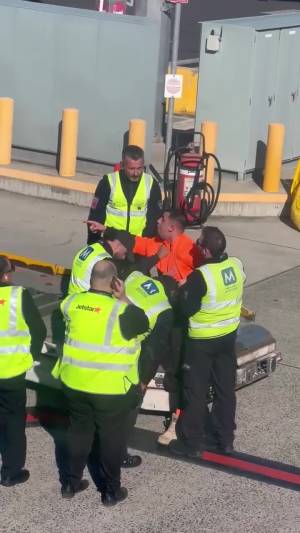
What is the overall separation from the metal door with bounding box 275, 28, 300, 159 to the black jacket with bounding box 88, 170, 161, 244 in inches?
270

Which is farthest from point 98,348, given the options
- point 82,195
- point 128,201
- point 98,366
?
point 82,195

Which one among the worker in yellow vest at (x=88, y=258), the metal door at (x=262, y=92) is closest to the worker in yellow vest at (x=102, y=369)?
the worker in yellow vest at (x=88, y=258)

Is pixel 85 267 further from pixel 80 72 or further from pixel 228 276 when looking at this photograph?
pixel 80 72

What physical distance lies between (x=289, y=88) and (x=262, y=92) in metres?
0.95

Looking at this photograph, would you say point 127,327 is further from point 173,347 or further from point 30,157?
point 30,157

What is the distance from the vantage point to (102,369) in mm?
6801

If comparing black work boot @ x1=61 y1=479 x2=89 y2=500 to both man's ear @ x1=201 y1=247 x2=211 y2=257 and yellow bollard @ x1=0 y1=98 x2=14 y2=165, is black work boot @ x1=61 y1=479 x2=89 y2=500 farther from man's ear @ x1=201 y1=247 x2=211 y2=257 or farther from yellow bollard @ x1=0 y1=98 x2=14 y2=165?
yellow bollard @ x1=0 y1=98 x2=14 y2=165

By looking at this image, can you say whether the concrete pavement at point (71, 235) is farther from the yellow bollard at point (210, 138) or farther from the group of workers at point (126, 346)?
the group of workers at point (126, 346)

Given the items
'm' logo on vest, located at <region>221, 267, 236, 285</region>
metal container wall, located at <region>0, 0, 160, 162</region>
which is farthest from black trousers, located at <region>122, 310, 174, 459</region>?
metal container wall, located at <region>0, 0, 160, 162</region>

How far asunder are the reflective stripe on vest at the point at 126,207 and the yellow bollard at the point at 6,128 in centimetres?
649

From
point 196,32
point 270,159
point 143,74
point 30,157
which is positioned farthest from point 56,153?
point 196,32

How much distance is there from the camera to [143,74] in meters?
15.5

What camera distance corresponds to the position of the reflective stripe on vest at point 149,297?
25.2 feet

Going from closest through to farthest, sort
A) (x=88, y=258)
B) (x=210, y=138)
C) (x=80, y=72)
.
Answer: (x=88, y=258) → (x=210, y=138) → (x=80, y=72)
